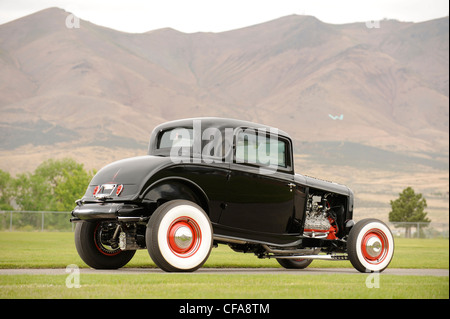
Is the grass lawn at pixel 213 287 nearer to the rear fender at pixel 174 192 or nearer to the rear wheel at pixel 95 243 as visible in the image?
the rear fender at pixel 174 192

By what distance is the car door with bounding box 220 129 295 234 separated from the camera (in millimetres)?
11078

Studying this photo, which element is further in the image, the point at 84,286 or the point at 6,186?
the point at 6,186

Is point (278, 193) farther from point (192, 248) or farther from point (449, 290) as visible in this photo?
point (449, 290)

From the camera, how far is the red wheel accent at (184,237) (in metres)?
9.93

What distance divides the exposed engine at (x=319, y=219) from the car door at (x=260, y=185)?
0.86m

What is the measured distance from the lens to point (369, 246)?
1298cm

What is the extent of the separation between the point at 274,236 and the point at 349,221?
7.58 feet

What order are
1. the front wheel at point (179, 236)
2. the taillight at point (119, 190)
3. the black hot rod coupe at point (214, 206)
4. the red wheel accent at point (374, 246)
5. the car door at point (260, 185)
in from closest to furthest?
the front wheel at point (179, 236)
the black hot rod coupe at point (214, 206)
the taillight at point (119, 190)
the car door at point (260, 185)
the red wheel accent at point (374, 246)

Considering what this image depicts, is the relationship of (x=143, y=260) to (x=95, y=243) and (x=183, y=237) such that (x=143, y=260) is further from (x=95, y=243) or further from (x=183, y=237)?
(x=183, y=237)

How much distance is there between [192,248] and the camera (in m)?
10.1

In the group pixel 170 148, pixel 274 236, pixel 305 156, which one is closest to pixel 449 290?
pixel 274 236

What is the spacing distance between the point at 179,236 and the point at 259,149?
2.76 metres

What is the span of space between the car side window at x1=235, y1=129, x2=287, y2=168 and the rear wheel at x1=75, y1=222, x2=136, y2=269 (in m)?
2.61

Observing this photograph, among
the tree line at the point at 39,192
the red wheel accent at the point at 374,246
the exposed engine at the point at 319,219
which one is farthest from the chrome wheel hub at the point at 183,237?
the tree line at the point at 39,192
